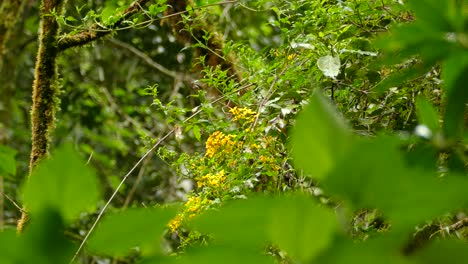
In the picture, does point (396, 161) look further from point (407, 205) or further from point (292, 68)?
point (292, 68)

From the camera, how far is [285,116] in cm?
122

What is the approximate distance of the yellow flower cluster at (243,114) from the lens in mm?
1157

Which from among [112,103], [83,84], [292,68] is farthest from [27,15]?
[292,68]

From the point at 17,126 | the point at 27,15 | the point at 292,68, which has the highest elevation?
the point at 292,68

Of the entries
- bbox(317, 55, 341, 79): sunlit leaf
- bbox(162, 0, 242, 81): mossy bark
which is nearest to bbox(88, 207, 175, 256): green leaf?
bbox(317, 55, 341, 79): sunlit leaf

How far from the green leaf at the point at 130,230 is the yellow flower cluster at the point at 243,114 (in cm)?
97

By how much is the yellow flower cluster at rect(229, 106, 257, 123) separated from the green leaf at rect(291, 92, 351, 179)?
0.98 meters

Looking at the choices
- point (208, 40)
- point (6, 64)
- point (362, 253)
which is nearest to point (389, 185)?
point (362, 253)

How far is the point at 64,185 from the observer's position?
0.18m

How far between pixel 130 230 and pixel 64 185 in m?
0.02

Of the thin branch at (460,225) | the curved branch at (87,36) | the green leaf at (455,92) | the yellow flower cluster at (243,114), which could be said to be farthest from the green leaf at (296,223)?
the curved branch at (87,36)

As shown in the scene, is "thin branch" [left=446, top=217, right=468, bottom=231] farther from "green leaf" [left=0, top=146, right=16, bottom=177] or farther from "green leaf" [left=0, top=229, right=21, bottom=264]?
"green leaf" [left=0, top=229, right=21, bottom=264]

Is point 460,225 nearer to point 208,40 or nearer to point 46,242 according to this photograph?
point 46,242

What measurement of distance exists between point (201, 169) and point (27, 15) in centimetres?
201
